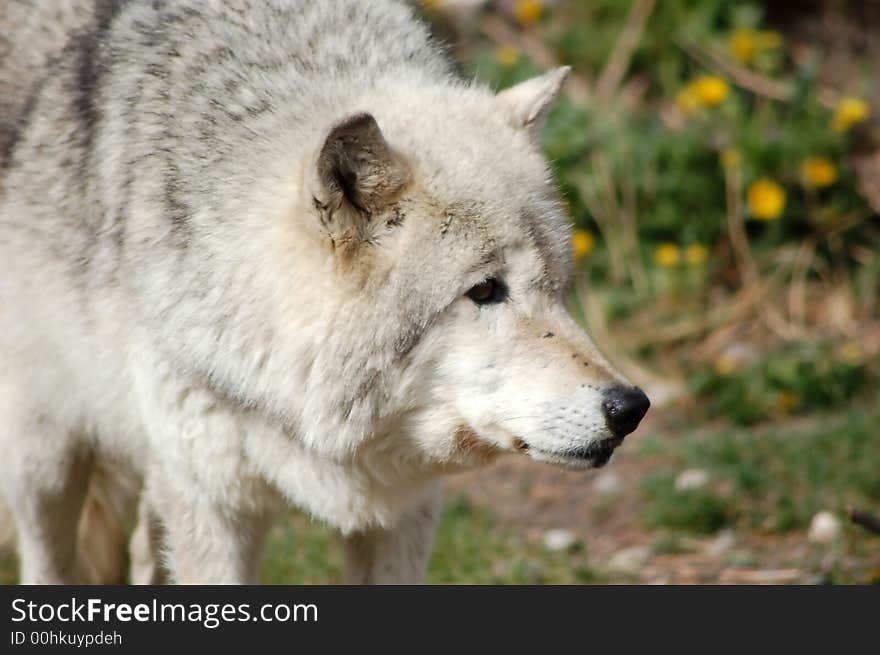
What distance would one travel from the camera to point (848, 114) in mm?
6988

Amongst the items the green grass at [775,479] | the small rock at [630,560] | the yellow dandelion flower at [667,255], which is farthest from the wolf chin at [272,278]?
the yellow dandelion flower at [667,255]

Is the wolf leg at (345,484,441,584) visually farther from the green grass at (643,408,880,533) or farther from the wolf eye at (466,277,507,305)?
the green grass at (643,408,880,533)

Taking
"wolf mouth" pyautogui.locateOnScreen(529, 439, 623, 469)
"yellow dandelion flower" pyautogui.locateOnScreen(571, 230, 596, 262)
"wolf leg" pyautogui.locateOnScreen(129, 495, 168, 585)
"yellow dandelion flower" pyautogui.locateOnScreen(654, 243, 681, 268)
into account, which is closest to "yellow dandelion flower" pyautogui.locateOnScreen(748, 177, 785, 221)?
"yellow dandelion flower" pyautogui.locateOnScreen(654, 243, 681, 268)

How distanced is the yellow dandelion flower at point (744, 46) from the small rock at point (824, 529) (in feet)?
10.6

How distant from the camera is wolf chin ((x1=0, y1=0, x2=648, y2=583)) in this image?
3254 mm

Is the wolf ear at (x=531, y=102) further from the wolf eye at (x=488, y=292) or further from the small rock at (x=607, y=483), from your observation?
the small rock at (x=607, y=483)

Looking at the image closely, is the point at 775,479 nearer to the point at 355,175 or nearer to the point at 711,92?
the point at 711,92

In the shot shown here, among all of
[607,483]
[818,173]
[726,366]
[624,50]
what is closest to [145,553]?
[607,483]

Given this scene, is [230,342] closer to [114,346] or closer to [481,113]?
[114,346]

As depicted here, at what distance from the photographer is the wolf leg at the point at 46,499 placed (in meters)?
4.22

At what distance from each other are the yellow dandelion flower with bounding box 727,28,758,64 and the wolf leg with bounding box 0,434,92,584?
15.4 feet

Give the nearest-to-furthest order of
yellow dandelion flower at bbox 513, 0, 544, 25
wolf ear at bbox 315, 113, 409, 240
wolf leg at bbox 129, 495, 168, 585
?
wolf ear at bbox 315, 113, 409, 240
wolf leg at bbox 129, 495, 168, 585
yellow dandelion flower at bbox 513, 0, 544, 25

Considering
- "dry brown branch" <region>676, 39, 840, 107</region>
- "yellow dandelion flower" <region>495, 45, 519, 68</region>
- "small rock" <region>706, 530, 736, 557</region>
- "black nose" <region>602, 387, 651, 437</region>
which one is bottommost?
Answer: "small rock" <region>706, 530, 736, 557</region>
